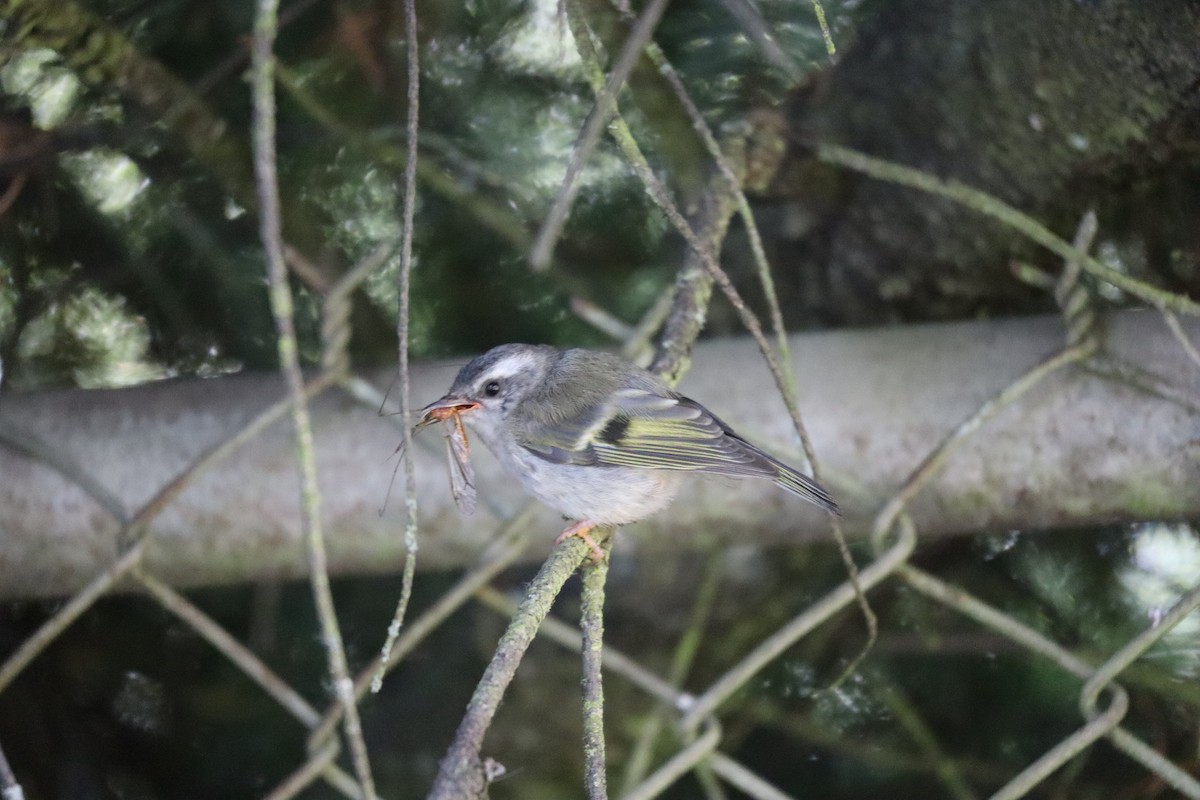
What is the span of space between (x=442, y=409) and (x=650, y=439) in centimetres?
31

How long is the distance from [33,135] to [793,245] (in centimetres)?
122

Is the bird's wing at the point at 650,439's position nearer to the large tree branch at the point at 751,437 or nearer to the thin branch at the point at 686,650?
the large tree branch at the point at 751,437

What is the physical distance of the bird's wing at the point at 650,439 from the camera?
4.48ft

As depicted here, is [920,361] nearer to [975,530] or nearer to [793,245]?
[975,530]

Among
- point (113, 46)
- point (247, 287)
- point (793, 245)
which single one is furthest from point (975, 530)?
point (113, 46)

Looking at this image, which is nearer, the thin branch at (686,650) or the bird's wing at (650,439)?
the bird's wing at (650,439)

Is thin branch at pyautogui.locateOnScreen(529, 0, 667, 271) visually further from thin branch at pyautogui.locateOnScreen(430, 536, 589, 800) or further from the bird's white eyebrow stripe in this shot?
the bird's white eyebrow stripe

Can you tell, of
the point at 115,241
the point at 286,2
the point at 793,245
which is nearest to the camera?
the point at 286,2

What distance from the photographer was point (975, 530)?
142 cm

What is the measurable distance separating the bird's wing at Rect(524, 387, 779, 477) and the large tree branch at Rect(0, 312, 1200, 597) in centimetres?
5

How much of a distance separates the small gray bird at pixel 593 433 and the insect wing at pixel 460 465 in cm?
3

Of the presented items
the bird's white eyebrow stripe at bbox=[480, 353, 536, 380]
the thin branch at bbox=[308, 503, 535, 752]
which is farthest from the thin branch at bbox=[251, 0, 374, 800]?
the bird's white eyebrow stripe at bbox=[480, 353, 536, 380]

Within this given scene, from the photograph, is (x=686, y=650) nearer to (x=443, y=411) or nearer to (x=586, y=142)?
(x=443, y=411)

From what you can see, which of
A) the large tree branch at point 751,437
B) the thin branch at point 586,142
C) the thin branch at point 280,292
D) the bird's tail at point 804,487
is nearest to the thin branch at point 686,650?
the large tree branch at point 751,437
